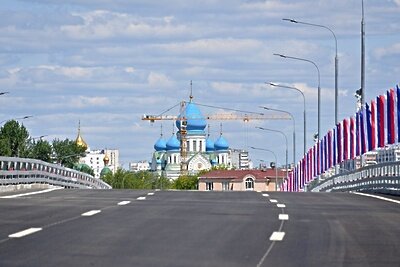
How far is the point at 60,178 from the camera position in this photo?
6469 cm

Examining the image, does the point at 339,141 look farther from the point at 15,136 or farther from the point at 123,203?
the point at 15,136

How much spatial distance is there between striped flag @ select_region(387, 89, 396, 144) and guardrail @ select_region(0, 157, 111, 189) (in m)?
13.5

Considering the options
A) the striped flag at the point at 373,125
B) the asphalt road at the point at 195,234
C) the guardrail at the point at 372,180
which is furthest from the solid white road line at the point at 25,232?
the striped flag at the point at 373,125

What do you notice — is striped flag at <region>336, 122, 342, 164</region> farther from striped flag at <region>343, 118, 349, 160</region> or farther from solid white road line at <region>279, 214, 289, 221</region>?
solid white road line at <region>279, 214, 289, 221</region>

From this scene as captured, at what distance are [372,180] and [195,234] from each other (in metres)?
29.8

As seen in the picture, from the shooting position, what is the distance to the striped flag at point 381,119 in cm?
5369

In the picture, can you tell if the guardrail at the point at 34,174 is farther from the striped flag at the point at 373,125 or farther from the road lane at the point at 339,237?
the road lane at the point at 339,237

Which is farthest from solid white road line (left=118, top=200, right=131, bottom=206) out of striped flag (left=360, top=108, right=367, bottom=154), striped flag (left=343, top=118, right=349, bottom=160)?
striped flag (left=343, top=118, right=349, bottom=160)

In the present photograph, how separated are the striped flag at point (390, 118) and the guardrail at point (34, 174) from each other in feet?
44.2

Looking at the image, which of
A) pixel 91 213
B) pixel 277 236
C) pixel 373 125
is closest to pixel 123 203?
pixel 91 213

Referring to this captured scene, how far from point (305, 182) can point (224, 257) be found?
76778 mm

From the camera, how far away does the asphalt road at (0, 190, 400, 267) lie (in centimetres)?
1700

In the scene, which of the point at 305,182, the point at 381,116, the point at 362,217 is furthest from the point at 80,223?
the point at 305,182

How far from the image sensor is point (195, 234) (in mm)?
20406
